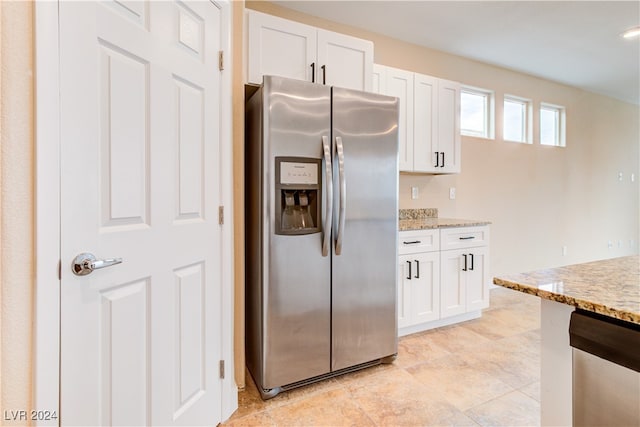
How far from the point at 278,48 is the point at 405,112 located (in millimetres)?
1324

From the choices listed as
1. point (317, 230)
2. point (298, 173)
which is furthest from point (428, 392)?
point (298, 173)

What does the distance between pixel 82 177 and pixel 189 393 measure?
40.6 inches

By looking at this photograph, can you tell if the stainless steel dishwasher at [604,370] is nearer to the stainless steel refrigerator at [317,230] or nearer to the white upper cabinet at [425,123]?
the stainless steel refrigerator at [317,230]

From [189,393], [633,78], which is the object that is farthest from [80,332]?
[633,78]

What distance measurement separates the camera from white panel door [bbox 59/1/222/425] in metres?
0.96

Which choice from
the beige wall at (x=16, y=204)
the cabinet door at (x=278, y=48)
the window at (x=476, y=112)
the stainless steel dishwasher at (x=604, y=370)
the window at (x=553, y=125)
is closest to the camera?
the stainless steel dishwasher at (x=604, y=370)

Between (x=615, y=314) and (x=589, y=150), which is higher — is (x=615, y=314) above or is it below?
below

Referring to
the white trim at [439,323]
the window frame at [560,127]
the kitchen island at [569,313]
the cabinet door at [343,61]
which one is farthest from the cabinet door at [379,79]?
the window frame at [560,127]

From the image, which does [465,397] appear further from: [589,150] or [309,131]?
[589,150]

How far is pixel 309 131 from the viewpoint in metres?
1.80

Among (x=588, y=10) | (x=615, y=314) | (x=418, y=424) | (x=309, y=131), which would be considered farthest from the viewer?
(x=588, y=10)

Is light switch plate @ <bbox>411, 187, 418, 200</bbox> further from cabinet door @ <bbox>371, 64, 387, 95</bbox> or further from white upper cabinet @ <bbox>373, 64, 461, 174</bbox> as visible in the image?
cabinet door @ <bbox>371, 64, 387, 95</bbox>

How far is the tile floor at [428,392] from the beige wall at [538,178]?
1.54 meters

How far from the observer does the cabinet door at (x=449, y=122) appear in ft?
9.91
